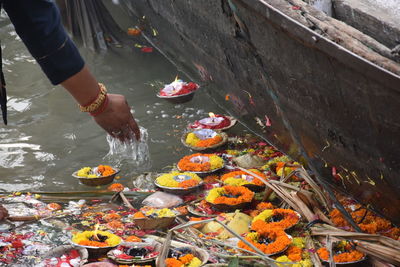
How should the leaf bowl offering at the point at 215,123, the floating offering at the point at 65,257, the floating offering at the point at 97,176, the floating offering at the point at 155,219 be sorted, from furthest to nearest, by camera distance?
the leaf bowl offering at the point at 215,123, the floating offering at the point at 97,176, the floating offering at the point at 155,219, the floating offering at the point at 65,257

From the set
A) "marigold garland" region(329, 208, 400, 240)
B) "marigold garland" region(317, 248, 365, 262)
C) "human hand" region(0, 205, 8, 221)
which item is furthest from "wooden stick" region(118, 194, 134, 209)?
"marigold garland" region(317, 248, 365, 262)

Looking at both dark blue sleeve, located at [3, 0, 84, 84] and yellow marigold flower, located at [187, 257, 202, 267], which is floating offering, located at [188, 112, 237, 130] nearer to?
yellow marigold flower, located at [187, 257, 202, 267]

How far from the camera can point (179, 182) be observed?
4531 millimetres

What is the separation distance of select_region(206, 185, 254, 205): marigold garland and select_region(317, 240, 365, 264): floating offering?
81 centimetres

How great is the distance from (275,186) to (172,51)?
3.81 metres

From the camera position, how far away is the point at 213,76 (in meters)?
6.26

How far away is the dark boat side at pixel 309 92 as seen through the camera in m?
3.33

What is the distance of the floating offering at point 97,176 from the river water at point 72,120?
173 mm

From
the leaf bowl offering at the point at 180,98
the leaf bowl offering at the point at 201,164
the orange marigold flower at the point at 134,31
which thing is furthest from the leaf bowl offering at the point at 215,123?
the orange marigold flower at the point at 134,31

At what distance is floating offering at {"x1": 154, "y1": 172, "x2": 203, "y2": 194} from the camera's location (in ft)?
14.6

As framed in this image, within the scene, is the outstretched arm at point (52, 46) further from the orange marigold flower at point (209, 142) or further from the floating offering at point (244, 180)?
the orange marigold flower at point (209, 142)

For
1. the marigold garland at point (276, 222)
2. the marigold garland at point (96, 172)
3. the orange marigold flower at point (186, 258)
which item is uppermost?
the orange marigold flower at point (186, 258)

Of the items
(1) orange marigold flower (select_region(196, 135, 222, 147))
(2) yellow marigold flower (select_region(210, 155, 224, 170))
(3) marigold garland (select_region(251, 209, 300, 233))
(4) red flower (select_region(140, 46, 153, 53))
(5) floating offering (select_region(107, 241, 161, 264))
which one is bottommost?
(4) red flower (select_region(140, 46, 153, 53))

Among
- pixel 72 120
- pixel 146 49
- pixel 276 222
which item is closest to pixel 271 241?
pixel 276 222
